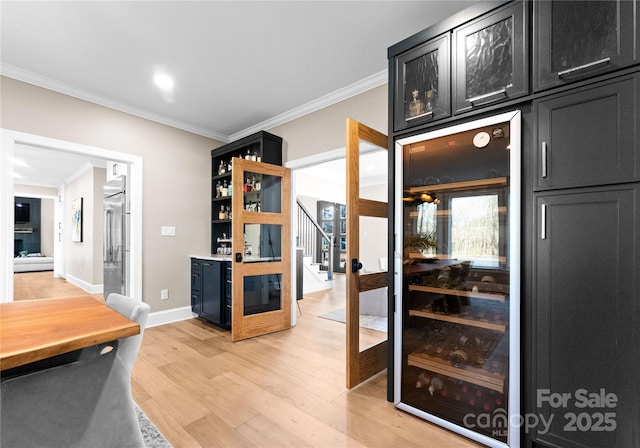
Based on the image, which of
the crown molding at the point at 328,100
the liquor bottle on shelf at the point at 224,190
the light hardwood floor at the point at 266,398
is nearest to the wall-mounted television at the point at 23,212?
the liquor bottle on shelf at the point at 224,190

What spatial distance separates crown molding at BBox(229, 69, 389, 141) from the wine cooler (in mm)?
1253

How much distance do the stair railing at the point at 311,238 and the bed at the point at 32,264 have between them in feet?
28.1

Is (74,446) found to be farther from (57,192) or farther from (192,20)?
(57,192)

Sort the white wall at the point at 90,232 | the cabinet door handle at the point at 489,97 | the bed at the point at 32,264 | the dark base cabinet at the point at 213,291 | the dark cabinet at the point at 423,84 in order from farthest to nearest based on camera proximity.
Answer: the bed at the point at 32,264, the white wall at the point at 90,232, the dark base cabinet at the point at 213,291, the dark cabinet at the point at 423,84, the cabinet door handle at the point at 489,97

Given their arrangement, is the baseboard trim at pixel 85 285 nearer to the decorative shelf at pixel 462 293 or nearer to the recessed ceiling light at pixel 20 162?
the recessed ceiling light at pixel 20 162

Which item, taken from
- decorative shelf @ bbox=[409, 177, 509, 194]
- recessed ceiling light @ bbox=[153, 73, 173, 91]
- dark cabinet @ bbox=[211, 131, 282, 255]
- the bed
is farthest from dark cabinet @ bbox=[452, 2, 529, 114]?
the bed

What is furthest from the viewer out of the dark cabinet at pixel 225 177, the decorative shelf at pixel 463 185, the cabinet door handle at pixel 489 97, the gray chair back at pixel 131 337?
the dark cabinet at pixel 225 177

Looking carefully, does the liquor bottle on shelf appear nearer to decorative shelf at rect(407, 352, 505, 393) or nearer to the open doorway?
the open doorway

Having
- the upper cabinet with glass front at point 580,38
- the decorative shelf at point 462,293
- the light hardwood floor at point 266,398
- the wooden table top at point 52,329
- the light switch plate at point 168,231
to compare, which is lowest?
the light hardwood floor at point 266,398

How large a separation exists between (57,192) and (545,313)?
12.0 metres

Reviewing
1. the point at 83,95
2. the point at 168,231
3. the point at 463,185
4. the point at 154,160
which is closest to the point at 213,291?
the point at 168,231

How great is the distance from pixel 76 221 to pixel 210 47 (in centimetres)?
677

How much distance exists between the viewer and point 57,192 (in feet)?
29.7

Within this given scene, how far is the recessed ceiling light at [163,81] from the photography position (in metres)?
2.92
